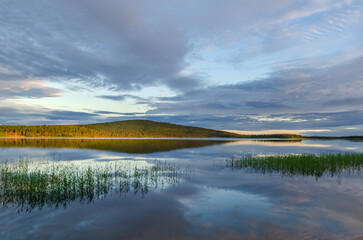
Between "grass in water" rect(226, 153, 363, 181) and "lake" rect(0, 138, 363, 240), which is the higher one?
"grass in water" rect(226, 153, 363, 181)

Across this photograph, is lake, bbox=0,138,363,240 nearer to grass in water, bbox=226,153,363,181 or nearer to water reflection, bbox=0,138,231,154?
grass in water, bbox=226,153,363,181

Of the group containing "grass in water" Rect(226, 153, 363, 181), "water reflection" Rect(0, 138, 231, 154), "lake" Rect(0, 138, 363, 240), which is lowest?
"lake" Rect(0, 138, 363, 240)

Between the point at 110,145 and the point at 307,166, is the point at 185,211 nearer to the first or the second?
the point at 307,166

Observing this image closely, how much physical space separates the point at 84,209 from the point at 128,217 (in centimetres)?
307

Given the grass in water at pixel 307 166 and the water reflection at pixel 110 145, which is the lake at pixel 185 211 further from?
the water reflection at pixel 110 145

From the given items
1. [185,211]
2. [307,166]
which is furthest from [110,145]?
[185,211]

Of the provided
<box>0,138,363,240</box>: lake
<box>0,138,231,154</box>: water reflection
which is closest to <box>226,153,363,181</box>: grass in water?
<box>0,138,363,240</box>: lake

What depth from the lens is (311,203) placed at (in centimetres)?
1520

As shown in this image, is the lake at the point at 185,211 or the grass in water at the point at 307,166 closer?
the lake at the point at 185,211

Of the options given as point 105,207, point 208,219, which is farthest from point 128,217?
point 208,219

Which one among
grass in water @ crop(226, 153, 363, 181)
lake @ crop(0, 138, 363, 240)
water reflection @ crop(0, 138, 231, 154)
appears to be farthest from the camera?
water reflection @ crop(0, 138, 231, 154)

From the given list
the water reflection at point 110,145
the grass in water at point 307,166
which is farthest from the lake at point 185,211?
the water reflection at point 110,145

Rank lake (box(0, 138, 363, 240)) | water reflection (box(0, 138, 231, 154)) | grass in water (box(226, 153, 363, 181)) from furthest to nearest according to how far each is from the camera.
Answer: water reflection (box(0, 138, 231, 154))
grass in water (box(226, 153, 363, 181))
lake (box(0, 138, 363, 240))

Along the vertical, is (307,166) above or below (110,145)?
below
